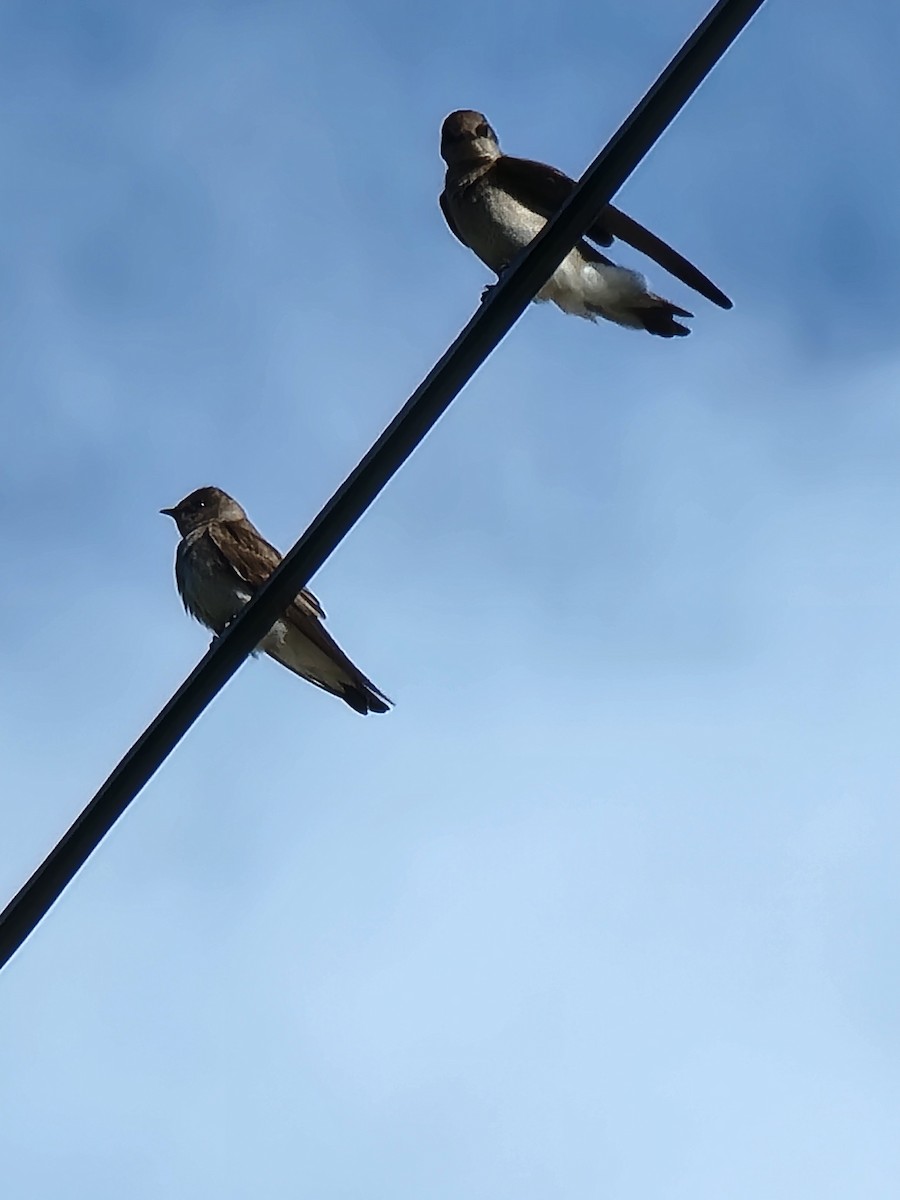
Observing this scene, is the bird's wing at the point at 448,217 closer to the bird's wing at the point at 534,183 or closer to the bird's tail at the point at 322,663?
the bird's wing at the point at 534,183

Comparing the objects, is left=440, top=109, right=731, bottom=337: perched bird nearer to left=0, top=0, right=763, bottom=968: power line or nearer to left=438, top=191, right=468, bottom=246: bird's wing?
left=438, top=191, right=468, bottom=246: bird's wing

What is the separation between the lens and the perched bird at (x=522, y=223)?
7.32 metres

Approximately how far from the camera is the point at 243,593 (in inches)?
328

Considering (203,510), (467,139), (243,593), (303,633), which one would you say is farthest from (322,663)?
(467,139)

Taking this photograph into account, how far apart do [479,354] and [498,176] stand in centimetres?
453

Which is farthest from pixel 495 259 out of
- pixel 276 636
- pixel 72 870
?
pixel 72 870

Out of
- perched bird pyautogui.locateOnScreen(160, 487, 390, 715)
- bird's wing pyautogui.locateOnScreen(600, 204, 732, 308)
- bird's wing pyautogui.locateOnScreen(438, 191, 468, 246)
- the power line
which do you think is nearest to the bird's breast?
perched bird pyautogui.locateOnScreen(160, 487, 390, 715)

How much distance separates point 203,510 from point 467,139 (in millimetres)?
2289

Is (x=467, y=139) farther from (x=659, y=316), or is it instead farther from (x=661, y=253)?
(x=661, y=253)

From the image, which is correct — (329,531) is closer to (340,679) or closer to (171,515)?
(340,679)

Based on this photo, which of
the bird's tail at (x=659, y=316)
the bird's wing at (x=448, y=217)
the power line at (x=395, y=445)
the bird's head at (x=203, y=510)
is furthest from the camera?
the bird's head at (x=203, y=510)

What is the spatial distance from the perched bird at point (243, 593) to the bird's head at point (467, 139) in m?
1.95

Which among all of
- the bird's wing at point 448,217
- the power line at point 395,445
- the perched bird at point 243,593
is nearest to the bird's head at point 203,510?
the perched bird at point 243,593

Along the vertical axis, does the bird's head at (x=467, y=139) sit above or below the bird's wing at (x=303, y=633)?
above
